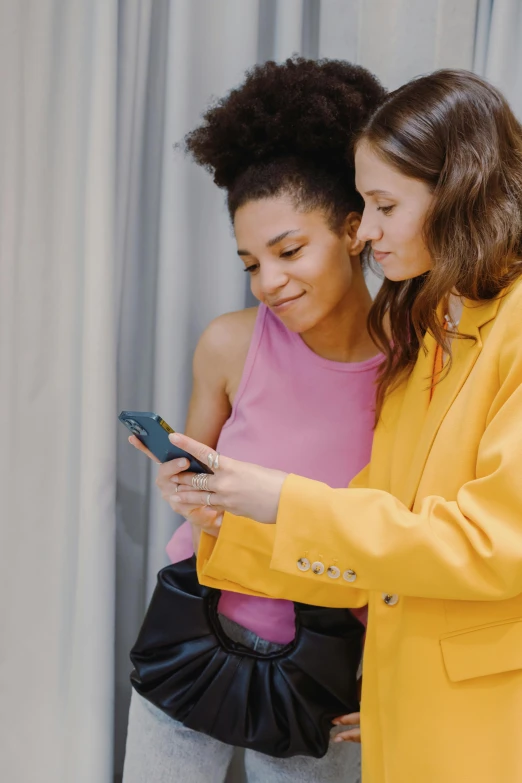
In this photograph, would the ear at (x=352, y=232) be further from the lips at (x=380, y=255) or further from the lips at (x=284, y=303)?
the lips at (x=380, y=255)

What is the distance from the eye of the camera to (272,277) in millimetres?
1263

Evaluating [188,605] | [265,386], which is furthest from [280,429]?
[188,605]

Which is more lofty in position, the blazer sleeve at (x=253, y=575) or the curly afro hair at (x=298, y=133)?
the curly afro hair at (x=298, y=133)

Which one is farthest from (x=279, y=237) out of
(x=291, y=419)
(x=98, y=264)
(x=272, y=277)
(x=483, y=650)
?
(x=483, y=650)

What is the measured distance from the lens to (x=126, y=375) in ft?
5.54

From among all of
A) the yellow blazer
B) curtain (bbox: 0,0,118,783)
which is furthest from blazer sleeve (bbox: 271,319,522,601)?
curtain (bbox: 0,0,118,783)

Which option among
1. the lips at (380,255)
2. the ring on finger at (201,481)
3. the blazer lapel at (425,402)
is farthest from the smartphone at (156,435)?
the lips at (380,255)

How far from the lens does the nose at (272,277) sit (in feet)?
4.14

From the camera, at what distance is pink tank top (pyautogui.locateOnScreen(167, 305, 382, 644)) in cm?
133

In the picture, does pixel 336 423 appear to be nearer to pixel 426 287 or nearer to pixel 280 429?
pixel 280 429

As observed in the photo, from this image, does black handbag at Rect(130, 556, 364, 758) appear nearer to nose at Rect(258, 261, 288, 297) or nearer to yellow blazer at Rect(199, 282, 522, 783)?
yellow blazer at Rect(199, 282, 522, 783)

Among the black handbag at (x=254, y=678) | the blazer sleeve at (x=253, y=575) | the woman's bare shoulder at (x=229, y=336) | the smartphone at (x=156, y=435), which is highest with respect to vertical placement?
the woman's bare shoulder at (x=229, y=336)

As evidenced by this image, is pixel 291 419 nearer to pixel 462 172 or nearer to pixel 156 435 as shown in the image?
pixel 156 435

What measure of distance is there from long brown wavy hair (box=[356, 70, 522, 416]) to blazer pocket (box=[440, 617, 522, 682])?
381mm
